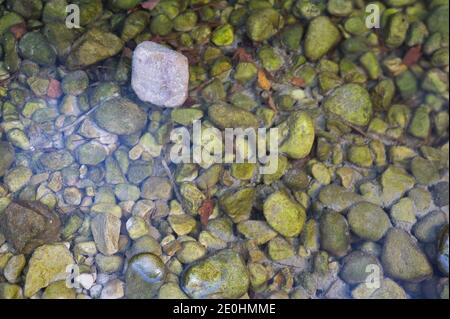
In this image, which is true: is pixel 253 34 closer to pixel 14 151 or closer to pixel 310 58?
pixel 310 58

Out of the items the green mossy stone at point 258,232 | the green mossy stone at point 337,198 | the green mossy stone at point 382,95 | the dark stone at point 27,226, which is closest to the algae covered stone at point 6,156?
the dark stone at point 27,226

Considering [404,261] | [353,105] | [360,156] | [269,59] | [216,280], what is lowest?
[216,280]

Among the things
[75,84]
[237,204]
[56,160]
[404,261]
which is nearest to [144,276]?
[237,204]

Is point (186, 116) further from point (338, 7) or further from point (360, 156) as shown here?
point (338, 7)

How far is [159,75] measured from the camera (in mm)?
2883

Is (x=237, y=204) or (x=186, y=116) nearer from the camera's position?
(x=237, y=204)

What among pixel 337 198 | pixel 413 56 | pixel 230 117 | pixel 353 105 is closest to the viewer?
pixel 337 198

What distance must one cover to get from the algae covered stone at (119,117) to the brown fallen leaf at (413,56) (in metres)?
2.03

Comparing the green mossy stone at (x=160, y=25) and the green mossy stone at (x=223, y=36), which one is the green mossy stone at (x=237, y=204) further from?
the green mossy stone at (x=160, y=25)

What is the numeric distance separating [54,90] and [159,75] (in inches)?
29.9

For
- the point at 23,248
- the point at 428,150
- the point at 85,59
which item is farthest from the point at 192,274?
the point at 428,150

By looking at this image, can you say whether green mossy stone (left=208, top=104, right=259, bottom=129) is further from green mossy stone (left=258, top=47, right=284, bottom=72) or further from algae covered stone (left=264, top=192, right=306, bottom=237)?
algae covered stone (left=264, top=192, right=306, bottom=237)

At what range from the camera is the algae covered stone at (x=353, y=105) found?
307 cm

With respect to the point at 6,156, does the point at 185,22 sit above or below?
above
